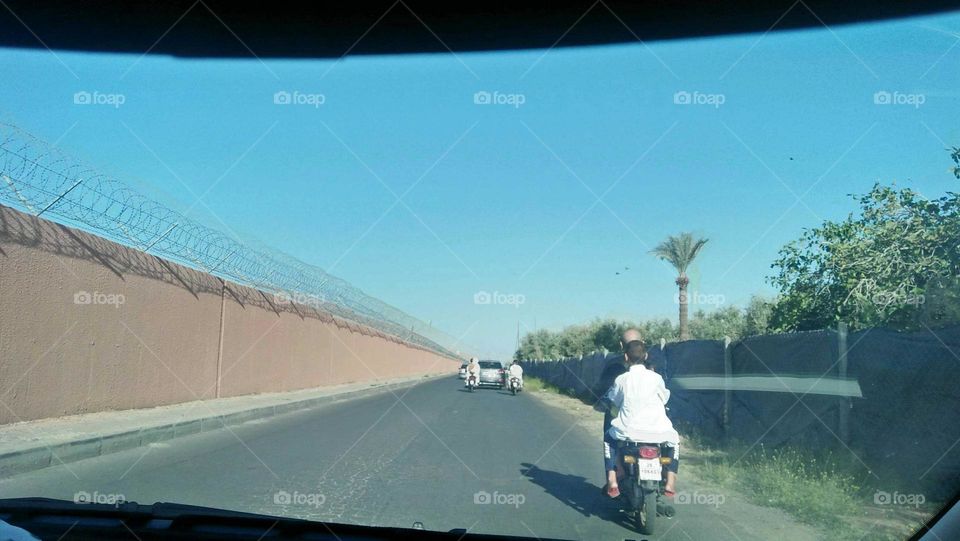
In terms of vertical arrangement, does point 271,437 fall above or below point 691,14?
below

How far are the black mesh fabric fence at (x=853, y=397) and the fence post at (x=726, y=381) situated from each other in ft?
0.05

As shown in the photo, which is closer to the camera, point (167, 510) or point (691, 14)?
point (167, 510)

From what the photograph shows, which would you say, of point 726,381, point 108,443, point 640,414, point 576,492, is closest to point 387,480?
point 576,492

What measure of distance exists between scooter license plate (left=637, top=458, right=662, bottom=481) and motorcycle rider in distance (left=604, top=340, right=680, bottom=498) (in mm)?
198

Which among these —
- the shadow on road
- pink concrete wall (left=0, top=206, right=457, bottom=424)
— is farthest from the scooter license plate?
pink concrete wall (left=0, top=206, right=457, bottom=424)

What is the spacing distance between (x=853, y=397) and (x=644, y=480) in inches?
138

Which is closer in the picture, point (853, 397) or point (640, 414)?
point (640, 414)

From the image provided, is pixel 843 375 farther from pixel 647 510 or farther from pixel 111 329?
pixel 111 329

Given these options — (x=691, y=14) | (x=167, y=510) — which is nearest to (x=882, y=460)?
(x=691, y=14)

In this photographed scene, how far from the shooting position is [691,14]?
748 cm

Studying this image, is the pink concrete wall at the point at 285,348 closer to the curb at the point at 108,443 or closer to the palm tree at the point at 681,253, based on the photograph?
the curb at the point at 108,443

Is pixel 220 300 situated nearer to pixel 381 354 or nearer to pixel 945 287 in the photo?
pixel 945 287

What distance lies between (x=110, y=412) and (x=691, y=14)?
1230 cm

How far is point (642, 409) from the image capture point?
6.82 meters
